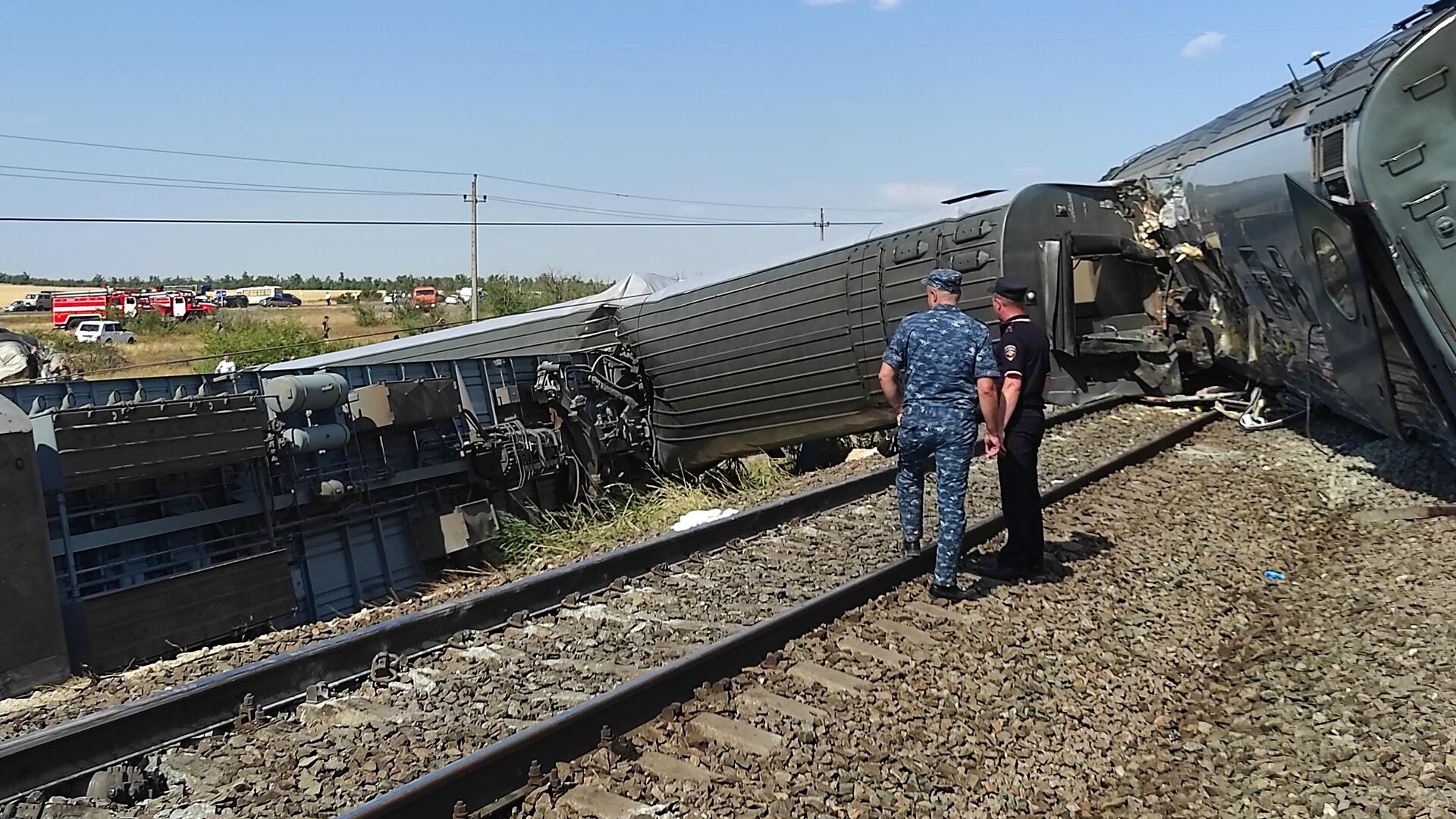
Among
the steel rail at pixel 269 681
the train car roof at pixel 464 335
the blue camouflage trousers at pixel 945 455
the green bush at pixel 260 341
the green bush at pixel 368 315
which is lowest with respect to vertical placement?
the steel rail at pixel 269 681

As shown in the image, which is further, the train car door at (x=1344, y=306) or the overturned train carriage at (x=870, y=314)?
the overturned train carriage at (x=870, y=314)

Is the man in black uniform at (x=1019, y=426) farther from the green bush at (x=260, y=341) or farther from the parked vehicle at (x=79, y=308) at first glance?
the parked vehicle at (x=79, y=308)

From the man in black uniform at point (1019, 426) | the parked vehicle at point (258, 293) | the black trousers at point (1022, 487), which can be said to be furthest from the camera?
the parked vehicle at point (258, 293)

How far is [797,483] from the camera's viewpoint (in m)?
10.4

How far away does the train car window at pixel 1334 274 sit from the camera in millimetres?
6680

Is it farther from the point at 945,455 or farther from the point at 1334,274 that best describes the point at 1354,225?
the point at 945,455

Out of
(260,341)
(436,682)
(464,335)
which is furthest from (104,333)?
(436,682)

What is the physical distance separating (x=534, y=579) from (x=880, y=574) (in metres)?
1.72

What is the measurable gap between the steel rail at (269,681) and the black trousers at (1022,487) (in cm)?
190

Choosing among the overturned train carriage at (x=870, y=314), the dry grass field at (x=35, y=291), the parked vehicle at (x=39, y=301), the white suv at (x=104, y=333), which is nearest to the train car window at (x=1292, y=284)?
the overturned train carriage at (x=870, y=314)

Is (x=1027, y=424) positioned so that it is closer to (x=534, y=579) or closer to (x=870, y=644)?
(x=870, y=644)

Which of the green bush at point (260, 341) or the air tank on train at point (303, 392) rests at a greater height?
the green bush at point (260, 341)

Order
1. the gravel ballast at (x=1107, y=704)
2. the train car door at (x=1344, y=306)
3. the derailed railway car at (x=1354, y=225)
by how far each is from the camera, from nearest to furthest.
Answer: the gravel ballast at (x=1107, y=704) < the derailed railway car at (x=1354, y=225) < the train car door at (x=1344, y=306)

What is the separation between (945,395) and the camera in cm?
511
